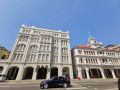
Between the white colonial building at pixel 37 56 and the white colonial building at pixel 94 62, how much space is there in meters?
3.50

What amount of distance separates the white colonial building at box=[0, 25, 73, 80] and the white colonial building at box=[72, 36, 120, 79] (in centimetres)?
350

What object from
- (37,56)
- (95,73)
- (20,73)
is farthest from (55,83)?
(95,73)

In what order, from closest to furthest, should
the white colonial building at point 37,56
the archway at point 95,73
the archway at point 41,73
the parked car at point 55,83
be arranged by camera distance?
the parked car at point 55,83
the white colonial building at point 37,56
the archway at point 41,73
the archway at point 95,73

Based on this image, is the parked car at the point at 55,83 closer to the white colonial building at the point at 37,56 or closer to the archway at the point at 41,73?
the white colonial building at the point at 37,56

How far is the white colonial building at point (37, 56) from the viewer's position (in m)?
22.9

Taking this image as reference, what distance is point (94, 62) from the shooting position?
28.6 meters

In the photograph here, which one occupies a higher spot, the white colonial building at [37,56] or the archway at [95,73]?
the white colonial building at [37,56]

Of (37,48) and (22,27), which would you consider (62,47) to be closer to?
(37,48)

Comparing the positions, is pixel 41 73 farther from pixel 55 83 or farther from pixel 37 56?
pixel 55 83

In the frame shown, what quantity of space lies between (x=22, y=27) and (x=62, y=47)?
846 inches

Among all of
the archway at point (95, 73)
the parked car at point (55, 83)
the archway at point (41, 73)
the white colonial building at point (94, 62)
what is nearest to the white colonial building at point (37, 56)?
the archway at point (41, 73)

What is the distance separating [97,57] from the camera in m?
29.7

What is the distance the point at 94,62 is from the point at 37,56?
25.4 metres

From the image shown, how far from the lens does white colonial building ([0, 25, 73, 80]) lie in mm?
22875
